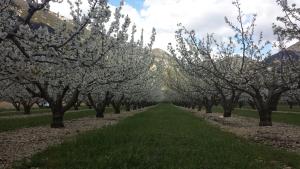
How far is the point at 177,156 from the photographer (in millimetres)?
15617

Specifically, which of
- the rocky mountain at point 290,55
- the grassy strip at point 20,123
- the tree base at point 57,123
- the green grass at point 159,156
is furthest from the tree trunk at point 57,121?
the rocky mountain at point 290,55

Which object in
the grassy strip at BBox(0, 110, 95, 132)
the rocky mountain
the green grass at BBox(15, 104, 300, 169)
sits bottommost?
the green grass at BBox(15, 104, 300, 169)

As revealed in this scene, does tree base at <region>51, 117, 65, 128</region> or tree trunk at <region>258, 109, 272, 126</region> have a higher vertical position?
tree trunk at <region>258, 109, 272, 126</region>

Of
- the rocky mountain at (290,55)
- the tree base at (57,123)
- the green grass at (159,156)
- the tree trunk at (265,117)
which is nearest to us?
the green grass at (159,156)

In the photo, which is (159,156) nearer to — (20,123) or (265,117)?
(265,117)

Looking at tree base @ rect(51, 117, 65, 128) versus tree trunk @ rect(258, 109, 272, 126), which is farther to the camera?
tree trunk @ rect(258, 109, 272, 126)

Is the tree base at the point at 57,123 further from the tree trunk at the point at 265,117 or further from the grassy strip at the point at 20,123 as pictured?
the tree trunk at the point at 265,117

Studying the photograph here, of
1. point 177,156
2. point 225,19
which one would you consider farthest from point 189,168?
point 225,19

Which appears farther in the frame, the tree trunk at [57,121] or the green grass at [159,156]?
the tree trunk at [57,121]

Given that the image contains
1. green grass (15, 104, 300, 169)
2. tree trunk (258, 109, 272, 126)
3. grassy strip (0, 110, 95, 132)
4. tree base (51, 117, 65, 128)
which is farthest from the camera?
tree trunk (258, 109, 272, 126)

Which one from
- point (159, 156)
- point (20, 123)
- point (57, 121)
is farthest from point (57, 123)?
point (159, 156)

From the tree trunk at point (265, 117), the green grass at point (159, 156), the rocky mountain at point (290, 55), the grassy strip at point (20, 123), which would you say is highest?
the rocky mountain at point (290, 55)

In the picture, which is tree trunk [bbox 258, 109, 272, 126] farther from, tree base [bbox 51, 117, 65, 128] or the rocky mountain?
tree base [bbox 51, 117, 65, 128]

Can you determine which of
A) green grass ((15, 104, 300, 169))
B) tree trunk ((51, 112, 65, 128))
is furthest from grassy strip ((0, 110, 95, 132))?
green grass ((15, 104, 300, 169))
